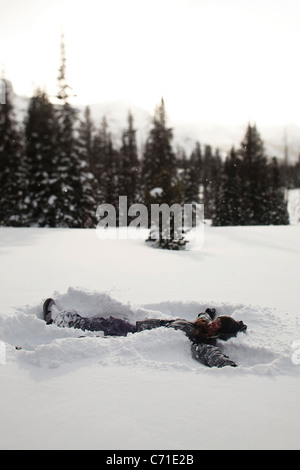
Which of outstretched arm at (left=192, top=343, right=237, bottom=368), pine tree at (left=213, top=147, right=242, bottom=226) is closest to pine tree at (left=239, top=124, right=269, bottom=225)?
pine tree at (left=213, top=147, right=242, bottom=226)

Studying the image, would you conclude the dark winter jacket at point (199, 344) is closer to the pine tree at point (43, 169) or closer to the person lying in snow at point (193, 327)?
the person lying in snow at point (193, 327)

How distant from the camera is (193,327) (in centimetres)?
457

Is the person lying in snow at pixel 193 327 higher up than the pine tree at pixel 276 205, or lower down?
lower down

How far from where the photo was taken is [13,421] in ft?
9.23

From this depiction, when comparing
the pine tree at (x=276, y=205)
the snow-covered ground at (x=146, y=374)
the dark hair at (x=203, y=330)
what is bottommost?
the snow-covered ground at (x=146, y=374)

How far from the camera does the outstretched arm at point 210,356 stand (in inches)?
149

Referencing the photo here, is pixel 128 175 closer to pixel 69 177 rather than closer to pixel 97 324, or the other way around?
pixel 69 177

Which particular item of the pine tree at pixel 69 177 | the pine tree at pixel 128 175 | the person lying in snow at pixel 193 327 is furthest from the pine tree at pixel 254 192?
the person lying in snow at pixel 193 327

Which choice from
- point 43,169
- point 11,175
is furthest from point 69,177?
point 11,175

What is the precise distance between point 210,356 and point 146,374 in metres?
0.78

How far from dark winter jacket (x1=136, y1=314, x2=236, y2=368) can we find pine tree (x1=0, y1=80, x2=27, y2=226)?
59.4ft

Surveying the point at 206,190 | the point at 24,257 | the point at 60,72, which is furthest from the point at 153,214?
the point at 206,190

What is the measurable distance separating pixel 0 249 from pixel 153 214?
552 centimetres

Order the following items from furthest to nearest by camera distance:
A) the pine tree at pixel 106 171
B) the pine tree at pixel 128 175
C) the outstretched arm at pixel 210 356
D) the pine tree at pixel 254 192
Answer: the pine tree at pixel 128 175
the pine tree at pixel 106 171
the pine tree at pixel 254 192
the outstretched arm at pixel 210 356
